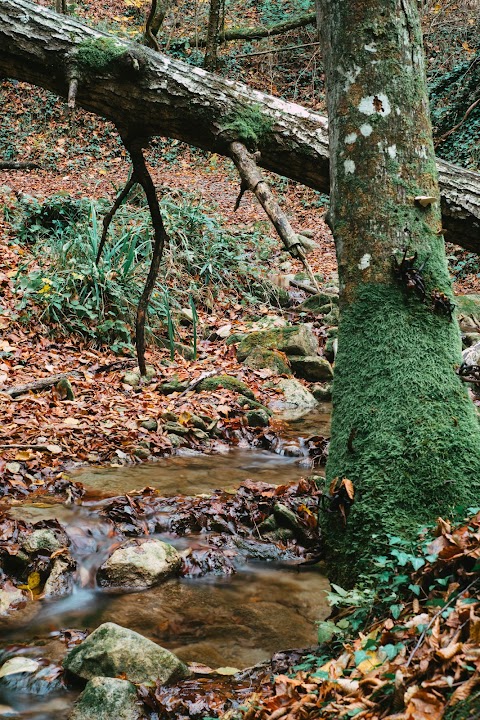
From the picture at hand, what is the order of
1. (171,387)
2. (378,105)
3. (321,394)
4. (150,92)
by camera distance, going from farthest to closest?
(321,394), (171,387), (150,92), (378,105)

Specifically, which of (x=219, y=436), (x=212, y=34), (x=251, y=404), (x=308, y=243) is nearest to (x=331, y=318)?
(x=251, y=404)

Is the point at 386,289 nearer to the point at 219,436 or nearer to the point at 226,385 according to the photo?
the point at 219,436

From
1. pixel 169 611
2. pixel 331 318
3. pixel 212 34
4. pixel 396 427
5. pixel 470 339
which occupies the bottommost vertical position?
pixel 169 611

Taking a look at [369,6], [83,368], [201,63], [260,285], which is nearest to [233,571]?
[369,6]

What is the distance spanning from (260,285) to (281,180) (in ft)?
23.0

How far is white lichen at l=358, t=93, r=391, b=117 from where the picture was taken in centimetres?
265

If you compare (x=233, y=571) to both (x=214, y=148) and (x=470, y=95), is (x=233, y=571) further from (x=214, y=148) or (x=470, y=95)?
(x=470, y=95)

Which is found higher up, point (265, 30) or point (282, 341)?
point (265, 30)

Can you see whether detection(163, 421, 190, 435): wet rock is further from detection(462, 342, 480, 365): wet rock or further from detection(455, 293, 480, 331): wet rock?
detection(455, 293, 480, 331): wet rock

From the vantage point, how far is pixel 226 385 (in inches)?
275

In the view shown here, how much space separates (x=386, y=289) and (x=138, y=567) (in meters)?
2.24

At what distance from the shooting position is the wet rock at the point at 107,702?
2463 mm

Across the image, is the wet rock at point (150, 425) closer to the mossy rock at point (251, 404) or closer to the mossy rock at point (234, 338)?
the mossy rock at point (251, 404)

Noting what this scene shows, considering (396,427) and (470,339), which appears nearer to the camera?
(396,427)
